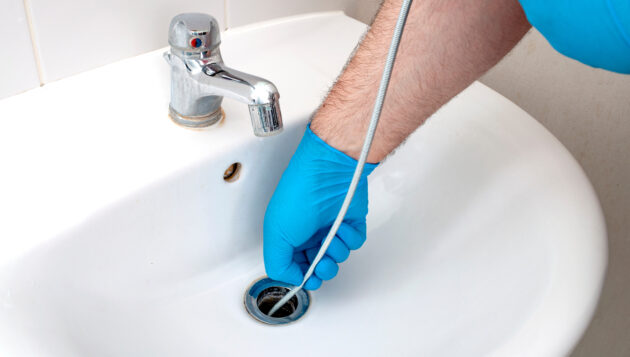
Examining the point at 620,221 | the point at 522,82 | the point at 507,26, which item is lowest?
the point at 620,221

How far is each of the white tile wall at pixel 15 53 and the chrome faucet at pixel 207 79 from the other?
0.13m

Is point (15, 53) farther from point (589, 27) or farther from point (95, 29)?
point (589, 27)

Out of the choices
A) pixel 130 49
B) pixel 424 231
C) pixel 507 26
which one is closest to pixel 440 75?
pixel 507 26

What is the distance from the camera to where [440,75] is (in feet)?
1.68

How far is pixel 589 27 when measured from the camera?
13.6 inches

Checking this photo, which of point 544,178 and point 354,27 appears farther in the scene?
point 354,27

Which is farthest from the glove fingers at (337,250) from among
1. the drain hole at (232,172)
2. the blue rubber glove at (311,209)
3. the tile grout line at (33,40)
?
the tile grout line at (33,40)

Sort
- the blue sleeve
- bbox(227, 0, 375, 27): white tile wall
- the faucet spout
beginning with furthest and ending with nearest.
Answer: bbox(227, 0, 375, 27): white tile wall
the faucet spout
the blue sleeve

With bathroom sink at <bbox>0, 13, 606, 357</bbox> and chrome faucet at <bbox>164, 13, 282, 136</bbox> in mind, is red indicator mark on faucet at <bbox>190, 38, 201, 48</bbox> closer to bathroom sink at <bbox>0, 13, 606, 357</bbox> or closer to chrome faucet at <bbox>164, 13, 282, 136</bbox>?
chrome faucet at <bbox>164, 13, 282, 136</bbox>

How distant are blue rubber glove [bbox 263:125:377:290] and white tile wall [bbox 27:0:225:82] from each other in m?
0.21

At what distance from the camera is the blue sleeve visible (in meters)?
0.33

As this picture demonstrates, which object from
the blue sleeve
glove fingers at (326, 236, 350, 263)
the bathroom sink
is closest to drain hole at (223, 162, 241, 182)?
the bathroom sink

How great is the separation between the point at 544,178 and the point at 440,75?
5.8 inches

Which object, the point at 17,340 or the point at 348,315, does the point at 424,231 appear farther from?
the point at 17,340
